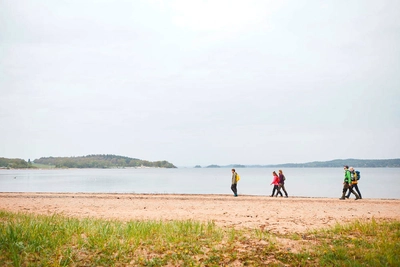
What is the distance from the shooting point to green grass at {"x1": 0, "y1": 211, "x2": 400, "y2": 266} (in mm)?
7523

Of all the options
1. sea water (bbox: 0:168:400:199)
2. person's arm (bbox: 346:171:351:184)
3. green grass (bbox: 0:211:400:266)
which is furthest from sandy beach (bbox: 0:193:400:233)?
sea water (bbox: 0:168:400:199)

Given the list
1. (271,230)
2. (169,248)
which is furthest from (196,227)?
(271,230)

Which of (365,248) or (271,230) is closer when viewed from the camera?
(365,248)

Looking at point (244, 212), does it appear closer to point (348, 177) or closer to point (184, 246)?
point (184, 246)

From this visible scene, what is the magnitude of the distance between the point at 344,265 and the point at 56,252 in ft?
22.5

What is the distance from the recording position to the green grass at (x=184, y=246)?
752 centimetres

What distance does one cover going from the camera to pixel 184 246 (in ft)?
27.4

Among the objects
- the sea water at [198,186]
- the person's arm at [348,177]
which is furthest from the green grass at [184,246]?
the sea water at [198,186]

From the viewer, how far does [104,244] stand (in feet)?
27.3

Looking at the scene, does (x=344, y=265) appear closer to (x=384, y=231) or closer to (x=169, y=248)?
(x=384, y=231)

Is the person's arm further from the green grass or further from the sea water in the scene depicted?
the sea water

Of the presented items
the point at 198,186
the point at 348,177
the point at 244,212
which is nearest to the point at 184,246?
the point at 244,212

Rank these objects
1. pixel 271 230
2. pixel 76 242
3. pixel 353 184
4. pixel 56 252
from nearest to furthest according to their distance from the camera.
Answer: pixel 56 252
pixel 76 242
pixel 271 230
pixel 353 184

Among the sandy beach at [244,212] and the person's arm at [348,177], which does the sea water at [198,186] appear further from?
the sandy beach at [244,212]
